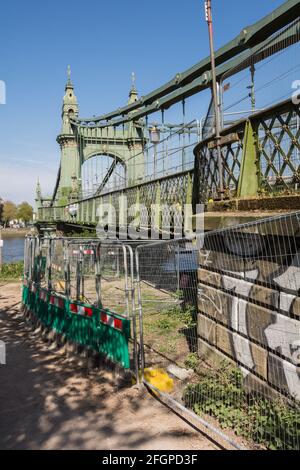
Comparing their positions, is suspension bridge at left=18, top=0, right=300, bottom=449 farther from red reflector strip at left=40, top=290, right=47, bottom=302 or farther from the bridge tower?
the bridge tower

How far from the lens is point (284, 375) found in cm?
375

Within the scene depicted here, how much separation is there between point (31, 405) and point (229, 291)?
9.13ft

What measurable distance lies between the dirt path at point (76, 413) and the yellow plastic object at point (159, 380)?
213 millimetres

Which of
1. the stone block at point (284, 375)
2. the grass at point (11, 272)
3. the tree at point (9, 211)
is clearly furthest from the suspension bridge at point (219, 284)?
the tree at point (9, 211)

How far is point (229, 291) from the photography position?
491cm

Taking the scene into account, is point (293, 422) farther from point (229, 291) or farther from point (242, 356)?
point (229, 291)

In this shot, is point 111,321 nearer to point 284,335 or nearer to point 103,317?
point 103,317

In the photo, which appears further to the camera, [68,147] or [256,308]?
[68,147]

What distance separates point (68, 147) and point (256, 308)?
33.7 metres

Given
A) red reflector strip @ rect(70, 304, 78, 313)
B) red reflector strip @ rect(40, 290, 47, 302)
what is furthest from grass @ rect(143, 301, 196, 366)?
red reflector strip @ rect(40, 290, 47, 302)

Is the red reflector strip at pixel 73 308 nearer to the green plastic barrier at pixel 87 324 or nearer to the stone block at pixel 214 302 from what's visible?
the green plastic barrier at pixel 87 324

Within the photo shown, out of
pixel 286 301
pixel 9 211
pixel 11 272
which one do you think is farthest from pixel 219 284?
pixel 9 211

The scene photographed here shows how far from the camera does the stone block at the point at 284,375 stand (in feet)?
11.8
